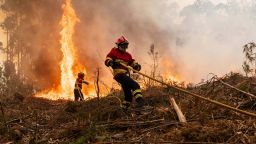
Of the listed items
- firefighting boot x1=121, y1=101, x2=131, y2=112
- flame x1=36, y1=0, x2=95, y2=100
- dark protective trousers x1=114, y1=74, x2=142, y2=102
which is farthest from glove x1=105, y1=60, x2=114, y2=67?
flame x1=36, y1=0, x2=95, y2=100

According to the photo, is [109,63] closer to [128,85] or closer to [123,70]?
[123,70]

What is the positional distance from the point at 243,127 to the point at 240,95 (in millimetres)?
2339

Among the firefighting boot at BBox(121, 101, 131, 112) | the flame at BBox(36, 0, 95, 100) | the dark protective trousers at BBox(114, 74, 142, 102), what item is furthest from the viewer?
the flame at BBox(36, 0, 95, 100)

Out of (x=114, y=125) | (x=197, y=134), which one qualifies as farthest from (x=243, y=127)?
(x=114, y=125)

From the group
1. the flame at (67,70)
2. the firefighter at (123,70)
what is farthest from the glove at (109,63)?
the flame at (67,70)


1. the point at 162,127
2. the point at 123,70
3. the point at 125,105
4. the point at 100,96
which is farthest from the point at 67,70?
the point at 162,127

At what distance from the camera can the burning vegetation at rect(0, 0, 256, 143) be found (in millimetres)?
6468

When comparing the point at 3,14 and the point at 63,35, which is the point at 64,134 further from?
the point at 3,14

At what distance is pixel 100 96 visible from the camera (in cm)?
1486

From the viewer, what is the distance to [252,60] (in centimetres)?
1371

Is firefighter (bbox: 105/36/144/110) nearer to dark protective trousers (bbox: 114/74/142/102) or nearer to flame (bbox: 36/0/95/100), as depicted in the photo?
dark protective trousers (bbox: 114/74/142/102)

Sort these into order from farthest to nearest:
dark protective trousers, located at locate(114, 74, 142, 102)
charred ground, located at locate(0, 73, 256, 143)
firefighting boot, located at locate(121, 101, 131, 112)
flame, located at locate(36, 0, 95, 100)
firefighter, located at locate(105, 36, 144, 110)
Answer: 1. flame, located at locate(36, 0, 95, 100)
2. firefighter, located at locate(105, 36, 144, 110)
3. dark protective trousers, located at locate(114, 74, 142, 102)
4. firefighting boot, located at locate(121, 101, 131, 112)
5. charred ground, located at locate(0, 73, 256, 143)

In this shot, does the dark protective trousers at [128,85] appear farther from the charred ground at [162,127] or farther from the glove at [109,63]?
the charred ground at [162,127]

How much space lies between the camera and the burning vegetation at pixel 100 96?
647 centimetres
